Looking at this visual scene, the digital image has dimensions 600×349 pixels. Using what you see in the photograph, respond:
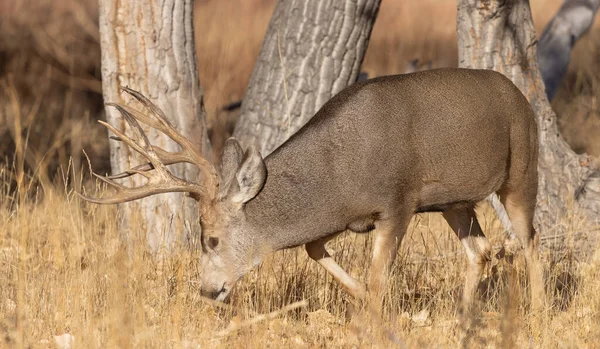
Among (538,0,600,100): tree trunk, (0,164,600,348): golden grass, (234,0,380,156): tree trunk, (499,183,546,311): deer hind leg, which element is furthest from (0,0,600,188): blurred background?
(499,183,546,311): deer hind leg

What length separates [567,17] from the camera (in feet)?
31.9

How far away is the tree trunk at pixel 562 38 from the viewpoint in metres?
9.66

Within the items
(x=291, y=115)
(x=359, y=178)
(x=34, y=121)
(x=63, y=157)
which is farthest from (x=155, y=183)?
(x=34, y=121)

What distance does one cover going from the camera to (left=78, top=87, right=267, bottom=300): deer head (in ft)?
19.5

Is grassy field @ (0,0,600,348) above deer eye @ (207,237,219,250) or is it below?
below

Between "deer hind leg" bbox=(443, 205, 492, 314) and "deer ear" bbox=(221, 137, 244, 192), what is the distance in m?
1.70

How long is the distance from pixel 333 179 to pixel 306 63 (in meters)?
2.40

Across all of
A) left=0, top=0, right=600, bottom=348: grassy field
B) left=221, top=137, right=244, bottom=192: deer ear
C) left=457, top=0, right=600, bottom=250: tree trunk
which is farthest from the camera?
left=457, top=0, right=600, bottom=250: tree trunk

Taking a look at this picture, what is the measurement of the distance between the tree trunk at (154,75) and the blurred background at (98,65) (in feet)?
13.8

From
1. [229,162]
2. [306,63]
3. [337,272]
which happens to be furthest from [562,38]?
[229,162]

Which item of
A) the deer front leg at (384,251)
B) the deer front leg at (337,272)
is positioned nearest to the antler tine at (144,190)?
the deer front leg at (337,272)

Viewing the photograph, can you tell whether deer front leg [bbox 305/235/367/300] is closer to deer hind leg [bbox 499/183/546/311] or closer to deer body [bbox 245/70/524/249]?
deer body [bbox 245/70/524/249]

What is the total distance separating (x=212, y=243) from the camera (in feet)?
20.2

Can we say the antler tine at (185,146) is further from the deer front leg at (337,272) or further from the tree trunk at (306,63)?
the tree trunk at (306,63)
